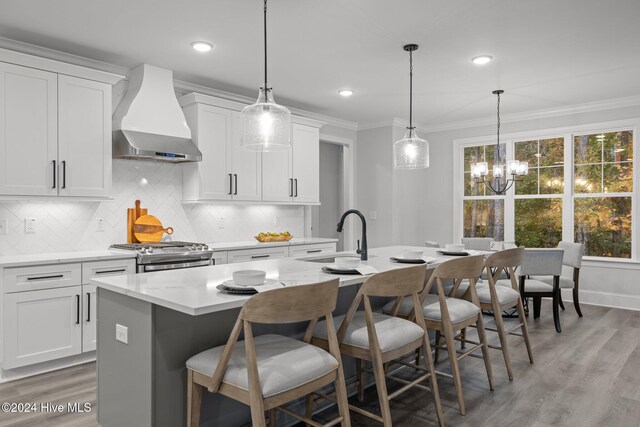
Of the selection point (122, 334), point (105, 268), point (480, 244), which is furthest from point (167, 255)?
point (480, 244)

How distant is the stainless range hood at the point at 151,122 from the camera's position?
4.08 m

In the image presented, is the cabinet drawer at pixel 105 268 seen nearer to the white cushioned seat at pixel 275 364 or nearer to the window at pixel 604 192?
the white cushioned seat at pixel 275 364

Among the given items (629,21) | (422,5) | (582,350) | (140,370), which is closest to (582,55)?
(629,21)

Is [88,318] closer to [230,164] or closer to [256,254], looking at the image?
[256,254]

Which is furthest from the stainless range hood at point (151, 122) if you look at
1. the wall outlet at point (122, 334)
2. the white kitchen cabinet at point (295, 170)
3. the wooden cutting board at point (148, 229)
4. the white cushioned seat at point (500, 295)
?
the white cushioned seat at point (500, 295)

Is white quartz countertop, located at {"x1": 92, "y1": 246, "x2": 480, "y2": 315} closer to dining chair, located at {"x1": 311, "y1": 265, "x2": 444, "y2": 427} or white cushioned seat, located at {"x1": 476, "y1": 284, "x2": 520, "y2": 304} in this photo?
dining chair, located at {"x1": 311, "y1": 265, "x2": 444, "y2": 427}

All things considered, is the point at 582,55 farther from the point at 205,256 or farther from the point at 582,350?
the point at 205,256

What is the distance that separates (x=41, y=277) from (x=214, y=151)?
2.01m

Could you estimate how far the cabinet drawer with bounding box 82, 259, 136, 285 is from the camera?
3.63 metres

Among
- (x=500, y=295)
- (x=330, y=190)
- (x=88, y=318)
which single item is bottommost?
(x=88, y=318)

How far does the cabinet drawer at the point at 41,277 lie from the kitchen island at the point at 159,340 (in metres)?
1.37

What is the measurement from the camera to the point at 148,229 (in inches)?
177

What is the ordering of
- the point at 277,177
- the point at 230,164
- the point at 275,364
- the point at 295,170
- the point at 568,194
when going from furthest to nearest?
the point at 568,194, the point at 295,170, the point at 277,177, the point at 230,164, the point at 275,364

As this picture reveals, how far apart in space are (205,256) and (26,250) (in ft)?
4.75
